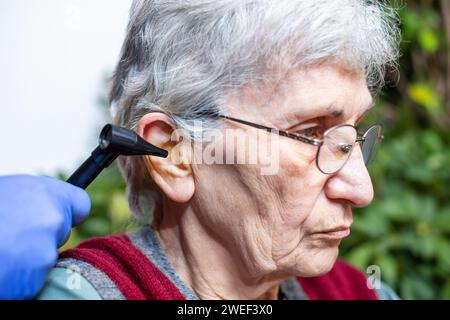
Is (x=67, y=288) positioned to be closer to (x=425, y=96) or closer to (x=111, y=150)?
(x=111, y=150)

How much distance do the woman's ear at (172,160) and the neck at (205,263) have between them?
61 millimetres

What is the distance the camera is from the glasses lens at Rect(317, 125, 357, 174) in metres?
1.07

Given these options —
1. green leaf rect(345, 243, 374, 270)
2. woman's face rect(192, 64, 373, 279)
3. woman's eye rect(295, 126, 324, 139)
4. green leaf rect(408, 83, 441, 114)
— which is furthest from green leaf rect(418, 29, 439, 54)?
woman's eye rect(295, 126, 324, 139)

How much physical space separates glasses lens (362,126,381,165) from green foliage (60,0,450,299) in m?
1.09

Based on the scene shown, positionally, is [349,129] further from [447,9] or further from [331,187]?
[447,9]

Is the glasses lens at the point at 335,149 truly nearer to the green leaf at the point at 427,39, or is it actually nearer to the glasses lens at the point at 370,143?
the glasses lens at the point at 370,143

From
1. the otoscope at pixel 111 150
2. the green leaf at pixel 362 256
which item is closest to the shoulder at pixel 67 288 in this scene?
the otoscope at pixel 111 150

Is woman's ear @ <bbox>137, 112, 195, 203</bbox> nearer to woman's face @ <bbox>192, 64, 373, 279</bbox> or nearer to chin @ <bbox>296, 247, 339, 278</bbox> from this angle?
woman's face @ <bbox>192, 64, 373, 279</bbox>

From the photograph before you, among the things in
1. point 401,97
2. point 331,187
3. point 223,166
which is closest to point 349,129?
point 331,187

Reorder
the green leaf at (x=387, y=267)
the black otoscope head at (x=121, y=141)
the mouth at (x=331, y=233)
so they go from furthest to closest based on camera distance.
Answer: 1. the green leaf at (x=387, y=267)
2. the mouth at (x=331, y=233)
3. the black otoscope head at (x=121, y=141)

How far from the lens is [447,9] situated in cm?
282

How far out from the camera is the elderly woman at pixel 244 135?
3.38 ft

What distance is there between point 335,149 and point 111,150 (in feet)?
1.34
